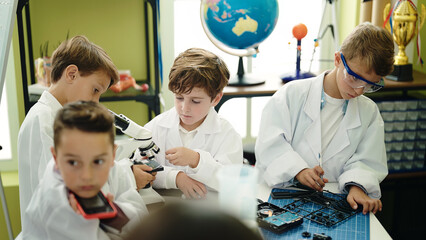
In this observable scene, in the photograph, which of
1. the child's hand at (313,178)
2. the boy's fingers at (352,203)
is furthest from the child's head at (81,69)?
the boy's fingers at (352,203)

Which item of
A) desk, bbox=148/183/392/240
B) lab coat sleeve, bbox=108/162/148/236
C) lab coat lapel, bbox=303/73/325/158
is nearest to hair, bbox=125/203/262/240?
Answer: lab coat sleeve, bbox=108/162/148/236

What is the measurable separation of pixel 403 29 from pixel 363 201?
1.30 metres

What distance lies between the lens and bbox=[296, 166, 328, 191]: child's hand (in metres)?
1.69

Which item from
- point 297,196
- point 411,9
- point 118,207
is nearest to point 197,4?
point 411,9

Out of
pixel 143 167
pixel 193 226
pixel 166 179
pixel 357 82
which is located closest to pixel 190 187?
pixel 166 179

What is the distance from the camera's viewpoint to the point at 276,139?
1859 millimetres

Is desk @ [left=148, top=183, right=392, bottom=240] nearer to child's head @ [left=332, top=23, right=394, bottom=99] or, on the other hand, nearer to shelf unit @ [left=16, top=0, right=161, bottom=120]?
child's head @ [left=332, top=23, right=394, bottom=99]

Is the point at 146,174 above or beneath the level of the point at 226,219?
beneath

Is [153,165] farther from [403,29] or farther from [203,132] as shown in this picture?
[403,29]

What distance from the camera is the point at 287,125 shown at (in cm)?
189

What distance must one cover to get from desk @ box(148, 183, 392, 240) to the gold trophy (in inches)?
41.7

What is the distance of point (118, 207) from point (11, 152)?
1.97 meters

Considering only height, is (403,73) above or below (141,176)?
above

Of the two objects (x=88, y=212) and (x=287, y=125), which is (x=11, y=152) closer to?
(x=287, y=125)
